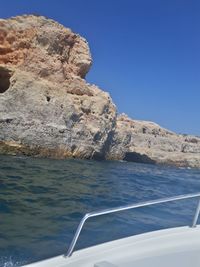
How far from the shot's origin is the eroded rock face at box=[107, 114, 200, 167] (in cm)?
4288

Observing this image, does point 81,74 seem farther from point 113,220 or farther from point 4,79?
point 113,220

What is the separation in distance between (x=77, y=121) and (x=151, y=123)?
27305 mm

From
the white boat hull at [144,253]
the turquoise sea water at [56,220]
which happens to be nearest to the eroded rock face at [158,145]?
the turquoise sea water at [56,220]

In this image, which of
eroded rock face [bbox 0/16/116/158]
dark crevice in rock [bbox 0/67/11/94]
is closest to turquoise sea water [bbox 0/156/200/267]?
eroded rock face [bbox 0/16/116/158]

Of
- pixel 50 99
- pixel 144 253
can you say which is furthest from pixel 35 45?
pixel 144 253

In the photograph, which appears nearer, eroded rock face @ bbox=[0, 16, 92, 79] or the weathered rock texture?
the weathered rock texture

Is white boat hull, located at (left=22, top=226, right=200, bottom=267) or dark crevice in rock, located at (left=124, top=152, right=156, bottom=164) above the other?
white boat hull, located at (left=22, top=226, right=200, bottom=267)

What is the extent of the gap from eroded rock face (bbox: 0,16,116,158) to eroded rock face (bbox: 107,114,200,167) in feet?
32.4

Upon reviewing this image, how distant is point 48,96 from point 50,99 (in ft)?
0.91

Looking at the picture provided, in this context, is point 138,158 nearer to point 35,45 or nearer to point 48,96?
point 48,96

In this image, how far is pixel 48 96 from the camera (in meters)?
26.5

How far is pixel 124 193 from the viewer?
38.1 ft

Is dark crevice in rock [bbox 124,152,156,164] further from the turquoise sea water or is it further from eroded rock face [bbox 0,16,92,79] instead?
the turquoise sea water

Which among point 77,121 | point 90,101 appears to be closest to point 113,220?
point 77,121
